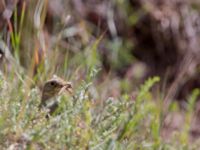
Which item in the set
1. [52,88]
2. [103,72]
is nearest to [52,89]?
[52,88]

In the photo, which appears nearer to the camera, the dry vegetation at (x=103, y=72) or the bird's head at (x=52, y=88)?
the dry vegetation at (x=103, y=72)

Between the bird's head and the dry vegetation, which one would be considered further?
the bird's head

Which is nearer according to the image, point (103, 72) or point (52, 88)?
point (52, 88)

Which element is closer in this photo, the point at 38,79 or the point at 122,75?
the point at 38,79

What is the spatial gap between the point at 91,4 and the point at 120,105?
3.97 metres

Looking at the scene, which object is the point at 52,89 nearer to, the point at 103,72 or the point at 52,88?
the point at 52,88

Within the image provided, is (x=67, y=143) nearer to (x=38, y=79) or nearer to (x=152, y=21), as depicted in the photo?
(x=38, y=79)

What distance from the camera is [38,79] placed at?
381cm

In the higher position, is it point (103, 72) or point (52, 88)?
point (52, 88)

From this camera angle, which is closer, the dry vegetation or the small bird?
the dry vegetation

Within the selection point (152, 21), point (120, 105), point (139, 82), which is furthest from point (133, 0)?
point (120, 105)

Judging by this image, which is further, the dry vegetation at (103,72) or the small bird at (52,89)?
the small bird at (52,89)

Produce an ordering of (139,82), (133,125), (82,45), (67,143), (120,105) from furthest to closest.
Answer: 1. (139,82)
2. (82,45)
3. (133,125)
4. (120,105)
5. (67,143)

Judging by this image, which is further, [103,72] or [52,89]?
[103,72]
